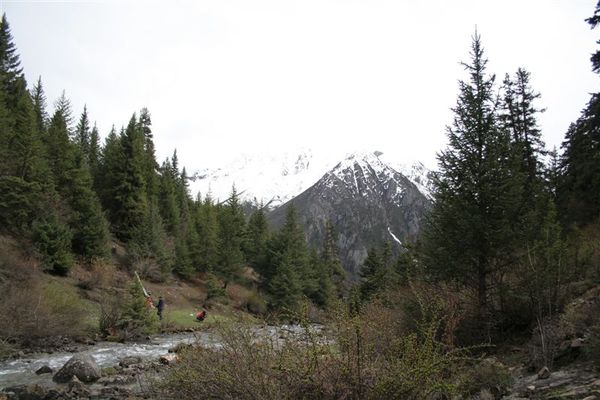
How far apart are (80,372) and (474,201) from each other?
1306 cm

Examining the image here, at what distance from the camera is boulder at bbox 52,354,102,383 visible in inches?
504

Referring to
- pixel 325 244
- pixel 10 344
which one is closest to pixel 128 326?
pixel 10 344

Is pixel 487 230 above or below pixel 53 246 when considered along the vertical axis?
below

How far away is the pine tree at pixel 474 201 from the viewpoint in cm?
1228

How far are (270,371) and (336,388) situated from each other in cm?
76

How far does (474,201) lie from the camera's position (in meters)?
12.8

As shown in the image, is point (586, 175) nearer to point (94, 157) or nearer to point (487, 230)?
point (487, 230)

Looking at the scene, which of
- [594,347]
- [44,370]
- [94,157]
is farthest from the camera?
[94,157]

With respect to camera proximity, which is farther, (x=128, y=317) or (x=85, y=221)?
(x=85, y=221)

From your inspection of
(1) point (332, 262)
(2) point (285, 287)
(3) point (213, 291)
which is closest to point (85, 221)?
(3) point (213, 291)

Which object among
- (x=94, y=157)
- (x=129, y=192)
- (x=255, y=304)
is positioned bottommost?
(x=255, y=304)

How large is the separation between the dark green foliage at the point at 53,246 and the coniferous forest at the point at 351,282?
95 millimetres

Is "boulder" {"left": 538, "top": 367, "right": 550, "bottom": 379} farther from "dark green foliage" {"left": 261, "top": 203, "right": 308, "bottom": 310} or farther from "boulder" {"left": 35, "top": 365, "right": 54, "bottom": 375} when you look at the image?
"dark green foliage" {"left": 261, "top": 203, "right": 308, "bottom": 310}

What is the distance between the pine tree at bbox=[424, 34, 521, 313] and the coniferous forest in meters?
0.05
